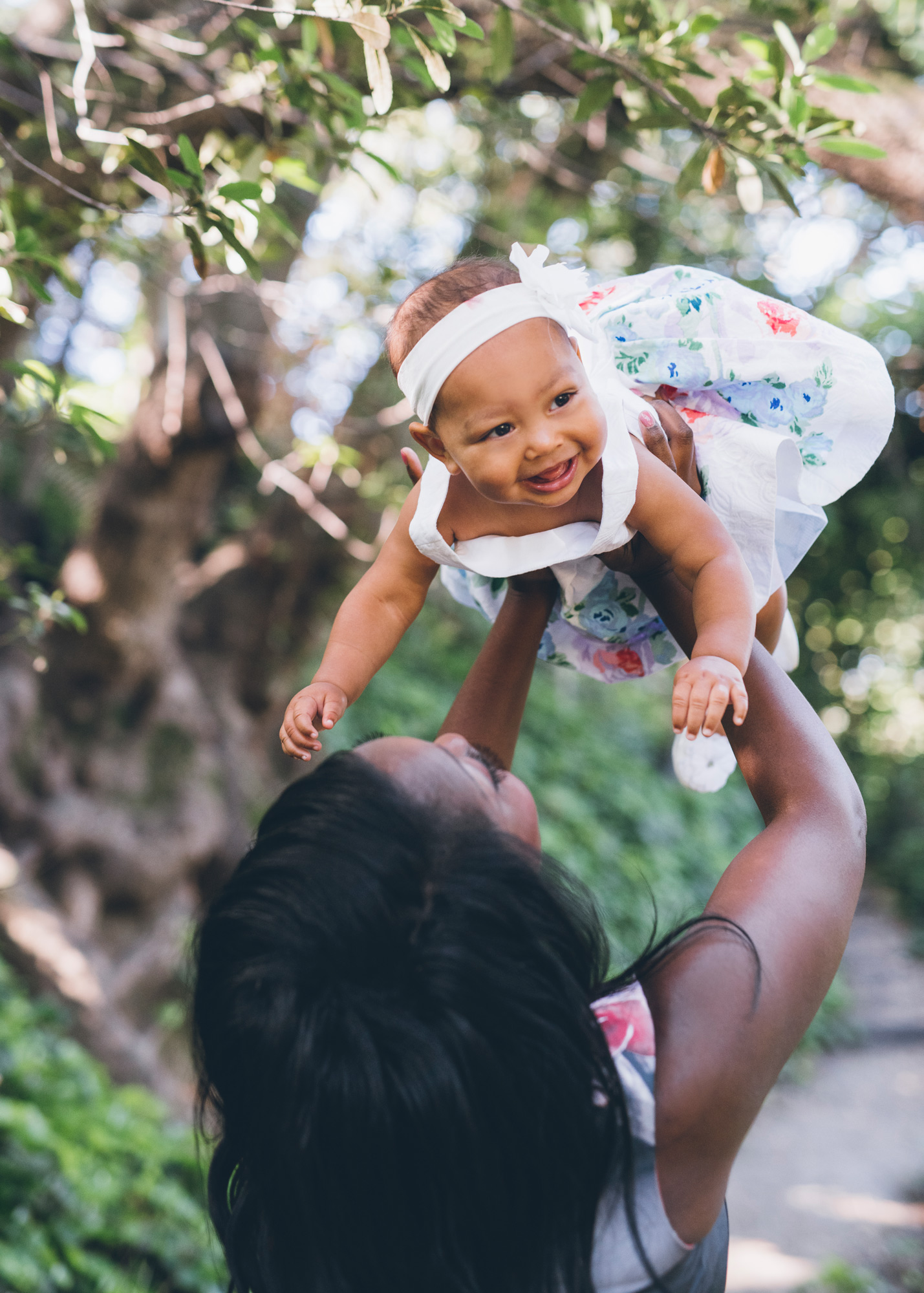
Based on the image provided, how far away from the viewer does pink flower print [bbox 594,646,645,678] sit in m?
1.60

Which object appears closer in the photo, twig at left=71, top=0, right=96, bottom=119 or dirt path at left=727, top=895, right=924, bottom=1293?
twig at left=71, top=0, right=96, bottom=119

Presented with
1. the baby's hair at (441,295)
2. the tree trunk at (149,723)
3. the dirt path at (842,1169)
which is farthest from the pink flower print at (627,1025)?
the dirt path at (842,1169)

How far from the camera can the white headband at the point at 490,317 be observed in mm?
1244

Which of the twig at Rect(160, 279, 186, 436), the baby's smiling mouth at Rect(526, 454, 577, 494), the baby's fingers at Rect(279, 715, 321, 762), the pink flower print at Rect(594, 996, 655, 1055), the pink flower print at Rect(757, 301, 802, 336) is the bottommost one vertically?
the twig at Rect(160, 279, 186, 436)

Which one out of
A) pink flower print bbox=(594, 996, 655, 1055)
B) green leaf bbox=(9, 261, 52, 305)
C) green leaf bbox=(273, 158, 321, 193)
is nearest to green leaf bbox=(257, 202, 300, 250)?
green leaf bbox=(273, 158, 321, 193)

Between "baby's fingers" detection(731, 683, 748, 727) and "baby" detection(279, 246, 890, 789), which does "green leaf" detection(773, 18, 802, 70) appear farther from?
"baby's fingers" detection(731, 683, 748, 727)

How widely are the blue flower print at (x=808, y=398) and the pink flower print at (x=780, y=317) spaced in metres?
0.08

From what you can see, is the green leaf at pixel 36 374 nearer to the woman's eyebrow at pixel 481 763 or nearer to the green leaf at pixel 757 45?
the woman's eyebrow at pixel 481 763

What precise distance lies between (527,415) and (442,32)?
63 centimetres

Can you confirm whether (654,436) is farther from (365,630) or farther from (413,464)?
(365,630)

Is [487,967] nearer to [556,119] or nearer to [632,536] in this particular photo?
[632,536]

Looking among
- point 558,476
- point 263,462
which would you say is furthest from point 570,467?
point 263,462

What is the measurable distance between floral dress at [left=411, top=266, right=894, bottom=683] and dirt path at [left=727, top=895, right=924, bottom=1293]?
15.3 feet

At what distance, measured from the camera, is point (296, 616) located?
17.4 ft
